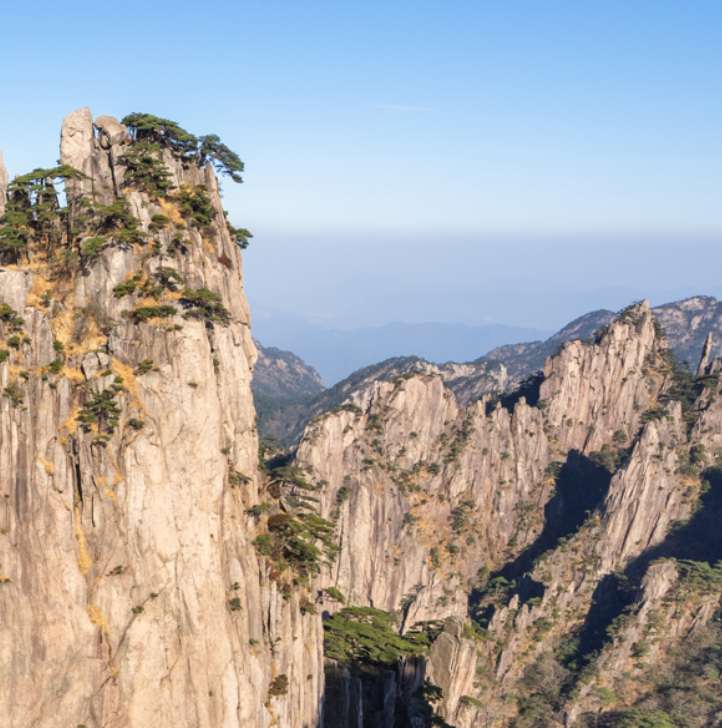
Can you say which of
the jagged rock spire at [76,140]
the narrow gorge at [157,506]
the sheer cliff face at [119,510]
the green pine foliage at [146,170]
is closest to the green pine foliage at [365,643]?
the narrow gorge at [157,506]

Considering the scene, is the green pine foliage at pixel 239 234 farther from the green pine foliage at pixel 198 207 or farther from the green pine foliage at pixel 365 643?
the green pine foliage at pixel 365 643

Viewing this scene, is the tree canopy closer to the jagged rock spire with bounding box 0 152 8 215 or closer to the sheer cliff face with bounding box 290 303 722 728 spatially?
the jagged rock spire with bounding box 0 152 8 215

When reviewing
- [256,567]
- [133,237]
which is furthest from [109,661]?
[133,237]

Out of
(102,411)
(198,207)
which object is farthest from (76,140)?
(102,411)

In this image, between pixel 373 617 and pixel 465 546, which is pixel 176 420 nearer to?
pixel 373 617

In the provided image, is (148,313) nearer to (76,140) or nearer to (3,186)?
(3,186)

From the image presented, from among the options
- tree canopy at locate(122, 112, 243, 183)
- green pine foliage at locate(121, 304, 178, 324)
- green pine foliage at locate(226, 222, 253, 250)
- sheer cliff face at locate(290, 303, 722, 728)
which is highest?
tree canopy at locate(122, 112, 243, 183)

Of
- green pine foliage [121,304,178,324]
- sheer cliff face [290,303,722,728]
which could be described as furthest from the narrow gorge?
sheer cliff face [290,303,722,728]
